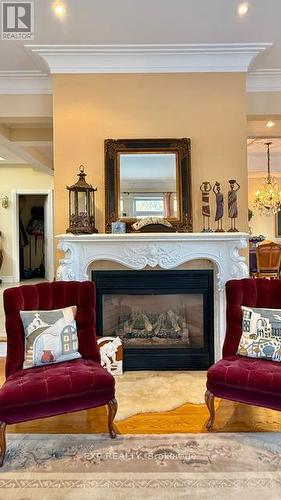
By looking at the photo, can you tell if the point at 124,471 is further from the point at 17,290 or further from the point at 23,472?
the point at 17,290

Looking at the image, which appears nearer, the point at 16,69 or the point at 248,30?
the point at 248,30

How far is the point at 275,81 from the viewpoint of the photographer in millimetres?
4008

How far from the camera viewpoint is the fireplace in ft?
11.8

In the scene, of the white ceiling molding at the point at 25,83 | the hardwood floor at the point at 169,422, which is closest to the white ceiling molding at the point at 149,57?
the white ceiling molding at the point at 25,83

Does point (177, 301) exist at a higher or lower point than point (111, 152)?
lower

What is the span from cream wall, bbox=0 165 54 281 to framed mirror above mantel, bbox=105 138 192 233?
505 cm

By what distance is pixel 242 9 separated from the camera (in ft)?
9.50

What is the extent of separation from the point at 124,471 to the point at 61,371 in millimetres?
711

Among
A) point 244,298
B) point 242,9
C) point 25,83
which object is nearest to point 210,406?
point 244,298

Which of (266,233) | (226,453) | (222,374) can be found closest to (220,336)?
(222,374)

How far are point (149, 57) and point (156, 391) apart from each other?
10.3ft

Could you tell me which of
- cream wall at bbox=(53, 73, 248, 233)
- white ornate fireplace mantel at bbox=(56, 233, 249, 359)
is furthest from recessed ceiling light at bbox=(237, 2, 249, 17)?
white ornate fireplace mantel at bbox=(56, 233, 249, 359)

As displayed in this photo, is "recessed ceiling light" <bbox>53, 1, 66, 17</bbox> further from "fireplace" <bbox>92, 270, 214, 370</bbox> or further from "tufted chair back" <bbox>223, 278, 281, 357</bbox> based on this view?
"tufted chair back" <bbox>223, 278, 281, 357</bbox>

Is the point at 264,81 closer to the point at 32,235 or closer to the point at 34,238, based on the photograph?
the point at 32,235
